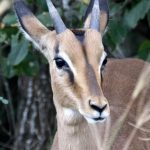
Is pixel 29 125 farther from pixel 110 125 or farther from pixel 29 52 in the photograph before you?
pixel 110 125

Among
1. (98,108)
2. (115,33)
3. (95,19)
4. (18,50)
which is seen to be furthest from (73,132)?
(115,33)

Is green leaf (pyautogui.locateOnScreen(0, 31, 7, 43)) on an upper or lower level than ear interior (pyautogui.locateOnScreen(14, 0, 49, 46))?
lower

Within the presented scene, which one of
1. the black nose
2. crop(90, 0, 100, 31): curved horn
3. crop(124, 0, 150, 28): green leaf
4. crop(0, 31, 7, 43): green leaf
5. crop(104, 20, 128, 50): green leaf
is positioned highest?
crop(90, 0, 100, 31): curved horn

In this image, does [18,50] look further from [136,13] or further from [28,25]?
[28,25]

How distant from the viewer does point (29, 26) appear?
23.0 feet

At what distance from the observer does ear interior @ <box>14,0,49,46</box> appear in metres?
6.97

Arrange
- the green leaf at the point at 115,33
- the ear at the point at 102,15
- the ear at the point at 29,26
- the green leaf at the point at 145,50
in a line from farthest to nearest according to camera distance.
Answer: the green leaf at the point at 145,50 < the green leaf at the point at 115,33 < the ear at the point at 102,15 < the ear at the point at 29,26

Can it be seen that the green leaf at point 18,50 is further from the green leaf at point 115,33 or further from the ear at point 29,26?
the ear at point 29,26

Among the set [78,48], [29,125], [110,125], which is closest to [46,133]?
[29,125]

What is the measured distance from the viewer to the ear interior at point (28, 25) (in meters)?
6.97

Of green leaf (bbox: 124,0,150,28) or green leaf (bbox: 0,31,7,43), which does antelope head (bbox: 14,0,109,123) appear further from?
green leaf (bbox: 0,31,7,43)

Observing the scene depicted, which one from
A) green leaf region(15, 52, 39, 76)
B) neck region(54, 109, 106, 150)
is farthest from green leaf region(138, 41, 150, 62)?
neck region(54, 109, 106, 150)

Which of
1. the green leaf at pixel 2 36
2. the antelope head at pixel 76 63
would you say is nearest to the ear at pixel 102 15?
the antelope head at pixel 76 63

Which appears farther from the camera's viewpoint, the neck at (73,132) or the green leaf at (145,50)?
the green leaf at (145,50)
